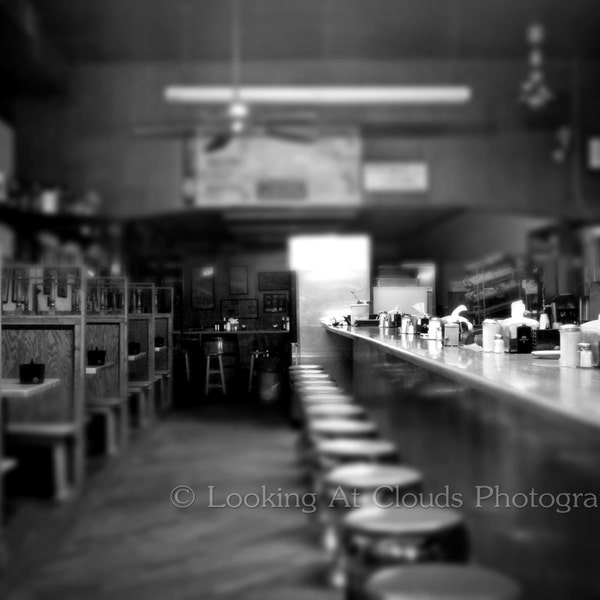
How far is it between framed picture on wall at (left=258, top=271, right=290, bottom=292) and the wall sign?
1.20 feet

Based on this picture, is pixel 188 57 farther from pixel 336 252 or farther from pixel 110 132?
pixel 336 252

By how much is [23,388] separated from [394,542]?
1887 millimetres

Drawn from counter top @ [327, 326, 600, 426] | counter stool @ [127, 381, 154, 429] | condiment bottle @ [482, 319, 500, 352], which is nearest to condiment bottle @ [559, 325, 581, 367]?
counter top @ [327, 326, 600, 426]

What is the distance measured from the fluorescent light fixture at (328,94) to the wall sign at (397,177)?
153 millimetres

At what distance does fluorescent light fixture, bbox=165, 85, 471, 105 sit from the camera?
1344mm

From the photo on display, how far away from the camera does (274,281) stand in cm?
160

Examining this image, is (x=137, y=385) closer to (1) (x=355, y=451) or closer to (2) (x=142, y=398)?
(2) (x=142, y=398)

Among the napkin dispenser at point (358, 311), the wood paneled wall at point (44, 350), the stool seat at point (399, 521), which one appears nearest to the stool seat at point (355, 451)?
the napkin dispenser at point (358, 311)

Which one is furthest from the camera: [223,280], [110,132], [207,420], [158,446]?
[158,446]

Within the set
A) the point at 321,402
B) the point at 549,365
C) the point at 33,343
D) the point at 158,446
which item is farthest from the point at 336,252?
the point at 33,343

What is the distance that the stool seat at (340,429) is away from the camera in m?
2.19

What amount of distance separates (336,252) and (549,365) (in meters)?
0.69

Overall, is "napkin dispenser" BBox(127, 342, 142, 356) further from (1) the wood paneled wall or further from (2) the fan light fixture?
(2) the fan light fixture

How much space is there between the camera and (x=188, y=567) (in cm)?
189
